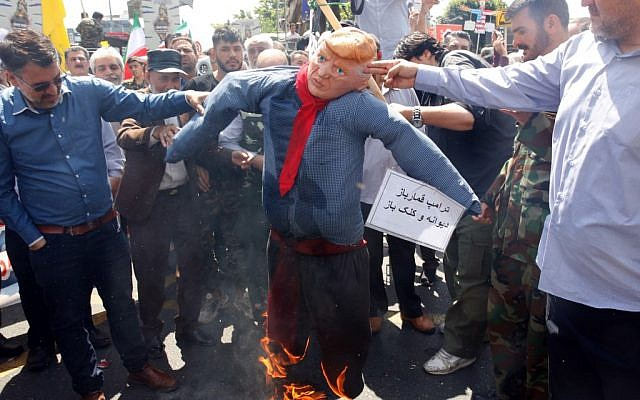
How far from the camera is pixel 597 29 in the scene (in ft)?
5.12

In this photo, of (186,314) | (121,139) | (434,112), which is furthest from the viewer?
(186,314)

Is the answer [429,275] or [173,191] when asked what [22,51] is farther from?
[429,275]

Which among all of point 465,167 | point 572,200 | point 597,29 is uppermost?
point 597,29

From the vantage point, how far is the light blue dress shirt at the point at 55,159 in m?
2.37

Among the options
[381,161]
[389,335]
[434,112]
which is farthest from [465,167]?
[389,335]

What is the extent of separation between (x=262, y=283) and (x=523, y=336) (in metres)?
1.80

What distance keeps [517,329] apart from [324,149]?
4.74ft

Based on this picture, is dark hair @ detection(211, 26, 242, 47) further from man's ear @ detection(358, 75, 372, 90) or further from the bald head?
man's ear @ detection(358, 75, 372, 90)

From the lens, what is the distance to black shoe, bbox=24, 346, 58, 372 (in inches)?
122

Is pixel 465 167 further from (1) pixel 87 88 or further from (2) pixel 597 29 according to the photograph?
(1) pixel 87 88

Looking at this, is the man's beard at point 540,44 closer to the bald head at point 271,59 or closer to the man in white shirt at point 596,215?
the man in white shirt at point 596,215

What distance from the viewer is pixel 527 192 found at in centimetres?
230

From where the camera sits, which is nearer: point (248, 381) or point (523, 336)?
point (523, 336)

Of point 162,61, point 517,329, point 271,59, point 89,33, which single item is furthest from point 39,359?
point 89,33
